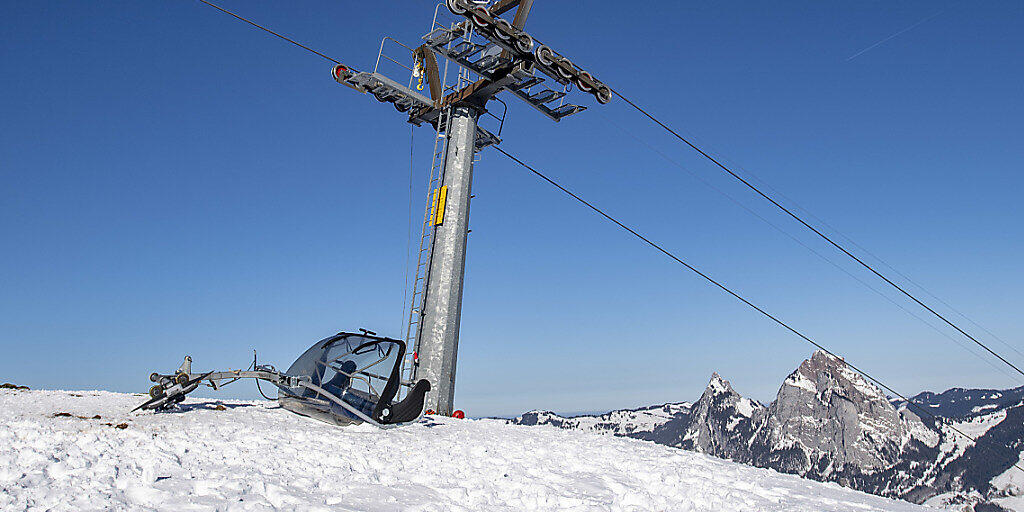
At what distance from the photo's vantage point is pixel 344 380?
15891mm

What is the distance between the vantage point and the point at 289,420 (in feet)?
49.0

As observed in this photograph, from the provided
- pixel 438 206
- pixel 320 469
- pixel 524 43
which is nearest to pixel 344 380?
pixel 320 469

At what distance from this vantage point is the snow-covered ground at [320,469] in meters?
8.16

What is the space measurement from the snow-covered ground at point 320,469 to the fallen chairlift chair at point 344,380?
50 centimetres

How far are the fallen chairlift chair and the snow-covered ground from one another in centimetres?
50

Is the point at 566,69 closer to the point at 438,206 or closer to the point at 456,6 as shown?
the point at 456,6

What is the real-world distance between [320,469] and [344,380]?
219 inches

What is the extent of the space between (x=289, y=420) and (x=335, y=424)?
1130 millimetres

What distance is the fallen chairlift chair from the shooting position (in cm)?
1540

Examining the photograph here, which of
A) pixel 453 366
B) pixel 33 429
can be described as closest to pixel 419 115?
pixel 453 366

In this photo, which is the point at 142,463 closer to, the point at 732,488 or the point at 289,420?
the point at 289,420

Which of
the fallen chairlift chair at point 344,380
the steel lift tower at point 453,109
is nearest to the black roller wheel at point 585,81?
the steel lift tower at point 453,109

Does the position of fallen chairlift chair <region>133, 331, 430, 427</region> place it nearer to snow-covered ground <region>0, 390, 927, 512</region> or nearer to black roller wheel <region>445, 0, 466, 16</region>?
snow-covered ground <region>0, 390, 927, 512</region>

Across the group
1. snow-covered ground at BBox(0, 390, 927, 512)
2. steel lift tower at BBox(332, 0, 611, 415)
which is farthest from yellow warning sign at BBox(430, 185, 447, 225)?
snow-covered ground at BBox(0, 390, 927, 512)
